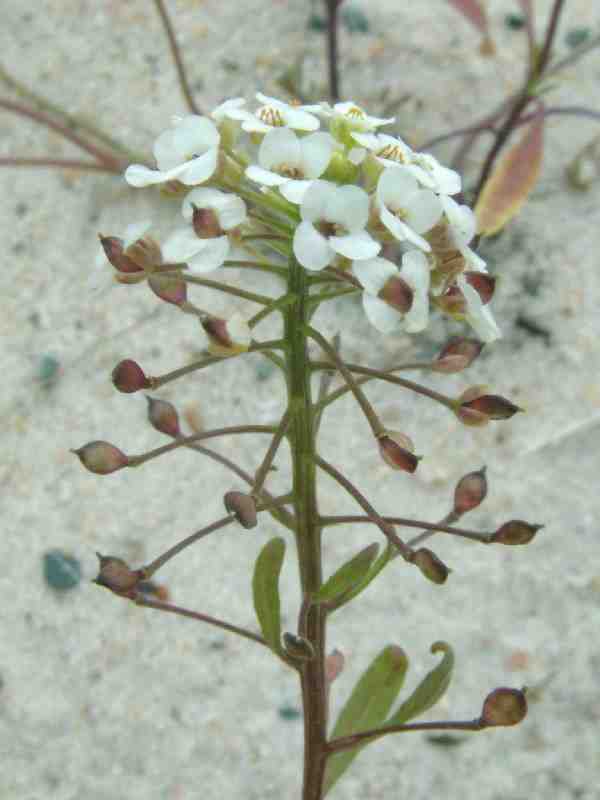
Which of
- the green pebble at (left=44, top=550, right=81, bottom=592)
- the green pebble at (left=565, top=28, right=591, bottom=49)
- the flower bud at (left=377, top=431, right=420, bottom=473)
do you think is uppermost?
the flower bud at (left=377, top=431, right=420, bottom=473)

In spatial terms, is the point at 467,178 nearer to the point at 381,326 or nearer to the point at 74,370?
the point at 74,370

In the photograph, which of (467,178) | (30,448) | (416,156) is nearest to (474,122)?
(467,178)

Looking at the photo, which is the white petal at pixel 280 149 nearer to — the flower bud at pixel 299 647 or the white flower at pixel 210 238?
the white flower at pixel 210 238

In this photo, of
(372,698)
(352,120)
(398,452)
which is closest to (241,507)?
(398,452)

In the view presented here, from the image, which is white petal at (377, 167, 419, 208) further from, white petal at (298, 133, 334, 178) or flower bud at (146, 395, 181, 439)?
flower bud at (146, 395, 181, 439)

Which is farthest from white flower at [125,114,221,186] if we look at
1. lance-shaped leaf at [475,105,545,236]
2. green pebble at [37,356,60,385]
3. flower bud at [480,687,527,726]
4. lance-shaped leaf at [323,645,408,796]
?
green pebble at [37,356,60,385]

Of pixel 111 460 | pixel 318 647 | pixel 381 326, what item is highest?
pixel 381 326
